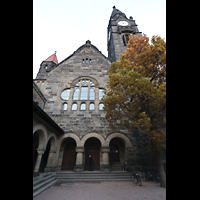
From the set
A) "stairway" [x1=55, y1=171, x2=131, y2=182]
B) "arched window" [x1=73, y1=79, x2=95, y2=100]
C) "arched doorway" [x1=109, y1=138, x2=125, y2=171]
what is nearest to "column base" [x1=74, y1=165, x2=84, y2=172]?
"stairway" [x1=55, y1=171, x2=131, y2=182]

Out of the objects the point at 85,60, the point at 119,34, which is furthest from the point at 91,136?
the point at 119,34

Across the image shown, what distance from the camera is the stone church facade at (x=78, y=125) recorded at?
871 centimetres

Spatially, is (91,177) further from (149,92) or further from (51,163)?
(149,92)

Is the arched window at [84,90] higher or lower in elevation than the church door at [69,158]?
higher

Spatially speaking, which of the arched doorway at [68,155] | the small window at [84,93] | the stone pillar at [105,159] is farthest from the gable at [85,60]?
the stone pillar at [105,159]

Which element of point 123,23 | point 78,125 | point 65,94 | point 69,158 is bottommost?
point 69,158

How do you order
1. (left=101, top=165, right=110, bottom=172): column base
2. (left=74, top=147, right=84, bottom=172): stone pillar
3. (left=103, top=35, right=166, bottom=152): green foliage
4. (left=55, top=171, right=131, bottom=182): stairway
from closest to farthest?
1. (left=103, top=35, right=166, bottom=152): green foliage
2. (left=55, top=171, right=131, bottom=182): stairway
3. (left=101, top=165, right=110, bottom=172): column base
4. (left=74, top=147, right=84, bottom=172): stone pillar

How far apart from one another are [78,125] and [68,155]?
3.05 metres

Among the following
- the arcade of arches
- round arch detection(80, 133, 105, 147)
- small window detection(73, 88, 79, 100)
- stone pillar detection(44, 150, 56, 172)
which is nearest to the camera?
stone pillar detection(44, 150, 56, 172)

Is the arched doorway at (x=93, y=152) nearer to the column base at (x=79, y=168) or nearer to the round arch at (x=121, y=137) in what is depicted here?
the column base at (x=79, y=168)

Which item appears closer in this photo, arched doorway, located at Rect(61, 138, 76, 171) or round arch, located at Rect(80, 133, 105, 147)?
round arch, located at Rect(80, 133, 105, 147)

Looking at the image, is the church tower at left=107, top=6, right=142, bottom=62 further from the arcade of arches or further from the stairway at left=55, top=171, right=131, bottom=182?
the stairway at left=55, top=171, right=131, bottom=182

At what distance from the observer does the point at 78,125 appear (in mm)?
10055

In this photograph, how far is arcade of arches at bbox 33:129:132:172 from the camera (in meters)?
8.86
